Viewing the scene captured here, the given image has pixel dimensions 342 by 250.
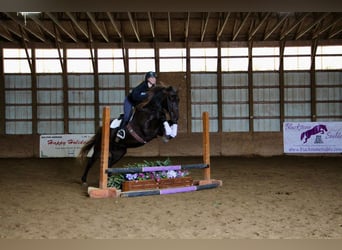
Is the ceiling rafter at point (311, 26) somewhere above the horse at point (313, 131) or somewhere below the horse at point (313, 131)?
above

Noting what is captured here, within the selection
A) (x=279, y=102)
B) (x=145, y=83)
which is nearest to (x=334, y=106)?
(x=279, y=102)

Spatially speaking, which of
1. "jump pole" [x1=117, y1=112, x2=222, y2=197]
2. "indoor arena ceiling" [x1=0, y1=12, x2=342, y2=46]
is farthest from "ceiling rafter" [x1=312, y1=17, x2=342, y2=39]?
"jump pole" [x1=117, y1=112, x2=222, y2=197]

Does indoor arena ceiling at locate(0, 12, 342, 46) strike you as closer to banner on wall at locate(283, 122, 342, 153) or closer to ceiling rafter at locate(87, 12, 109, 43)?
ceiling rafter at locate(87, 12, 109, 43)

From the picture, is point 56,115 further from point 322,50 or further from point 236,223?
point 236,223

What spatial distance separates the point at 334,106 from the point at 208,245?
46.5 feet

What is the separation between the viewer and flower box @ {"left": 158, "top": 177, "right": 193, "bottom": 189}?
628 centimetres

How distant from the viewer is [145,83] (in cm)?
612

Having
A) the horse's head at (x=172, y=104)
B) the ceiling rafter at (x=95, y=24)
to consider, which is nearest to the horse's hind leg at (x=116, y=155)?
the horse's head at (x=172, y=104)

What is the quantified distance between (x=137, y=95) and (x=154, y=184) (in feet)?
4.89

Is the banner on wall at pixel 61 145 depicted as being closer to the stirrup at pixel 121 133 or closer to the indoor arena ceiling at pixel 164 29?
the indoor arena ceiling at pixel 164 29

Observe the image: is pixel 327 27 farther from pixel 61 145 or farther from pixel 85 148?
pixel 61 145

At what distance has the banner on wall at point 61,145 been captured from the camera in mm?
Answer: 13344

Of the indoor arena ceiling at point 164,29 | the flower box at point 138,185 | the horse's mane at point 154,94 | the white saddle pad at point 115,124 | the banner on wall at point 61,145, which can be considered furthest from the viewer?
the banner on wall at point 61,145

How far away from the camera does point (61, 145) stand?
13.4 meters
